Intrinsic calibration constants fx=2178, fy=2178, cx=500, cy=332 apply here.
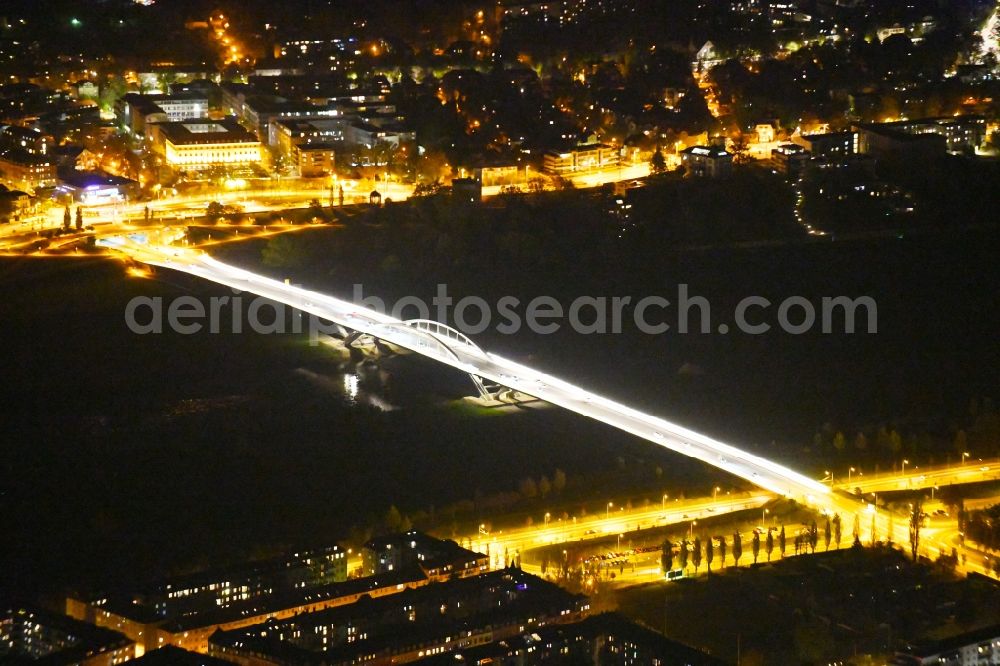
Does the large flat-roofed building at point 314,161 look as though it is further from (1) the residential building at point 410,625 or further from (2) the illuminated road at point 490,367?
(1) the residential building at point 410,625

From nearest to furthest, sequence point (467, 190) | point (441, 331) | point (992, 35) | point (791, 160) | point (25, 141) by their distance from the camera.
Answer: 1. point (441, 331)
2. point (467, 190)
3. point (25, 141)
4. point (791, 160)
5. point (992, 35)

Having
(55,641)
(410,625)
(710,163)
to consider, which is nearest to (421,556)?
(410,625)

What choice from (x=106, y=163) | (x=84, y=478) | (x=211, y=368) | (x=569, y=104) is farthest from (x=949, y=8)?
(x=84, y=478)

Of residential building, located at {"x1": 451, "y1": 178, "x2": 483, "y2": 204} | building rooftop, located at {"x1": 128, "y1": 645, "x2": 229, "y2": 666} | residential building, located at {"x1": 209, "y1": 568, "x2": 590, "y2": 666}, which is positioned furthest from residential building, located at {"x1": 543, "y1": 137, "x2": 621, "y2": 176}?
building rooftop, located at {"x1": 128, "y1": 645, "x2": 229, "y2": 666}

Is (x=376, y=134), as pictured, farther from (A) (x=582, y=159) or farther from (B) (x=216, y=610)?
(B) (x=216, y=610)

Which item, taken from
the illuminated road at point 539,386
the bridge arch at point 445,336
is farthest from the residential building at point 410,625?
the bridge arch at point 445,336
